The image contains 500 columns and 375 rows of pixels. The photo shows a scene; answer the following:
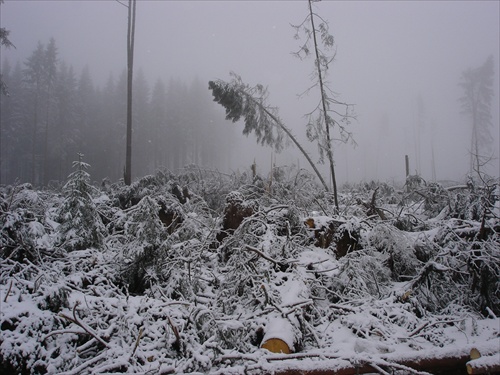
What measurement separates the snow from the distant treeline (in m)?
32.3

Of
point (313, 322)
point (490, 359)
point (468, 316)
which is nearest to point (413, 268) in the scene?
point (468, 316)

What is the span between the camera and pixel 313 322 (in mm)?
3723

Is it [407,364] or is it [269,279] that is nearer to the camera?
[407,364]

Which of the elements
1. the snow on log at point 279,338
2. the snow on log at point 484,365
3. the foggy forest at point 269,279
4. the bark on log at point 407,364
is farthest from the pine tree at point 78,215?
the snow on log at point 484,365

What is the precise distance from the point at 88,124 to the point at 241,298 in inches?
1853

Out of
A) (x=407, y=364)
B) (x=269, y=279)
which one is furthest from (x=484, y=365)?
(x=269, y=279)

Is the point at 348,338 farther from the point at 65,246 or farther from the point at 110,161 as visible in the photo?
the point at 110,161

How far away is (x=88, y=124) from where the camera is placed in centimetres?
4359

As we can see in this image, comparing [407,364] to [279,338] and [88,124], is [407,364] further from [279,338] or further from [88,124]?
[88,124]

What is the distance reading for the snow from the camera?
8.98 feet

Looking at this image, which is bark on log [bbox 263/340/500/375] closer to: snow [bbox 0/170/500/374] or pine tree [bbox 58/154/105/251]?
snow [bbox 0/170/500/374]

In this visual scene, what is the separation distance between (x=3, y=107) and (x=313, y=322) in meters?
47.8

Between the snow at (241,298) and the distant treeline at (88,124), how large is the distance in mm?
32322

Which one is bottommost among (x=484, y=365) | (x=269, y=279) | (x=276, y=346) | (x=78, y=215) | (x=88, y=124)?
(x=276, y=346)
